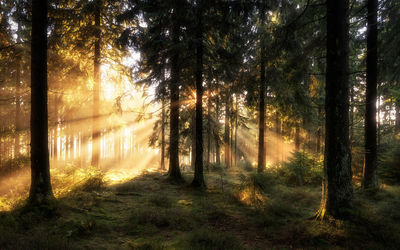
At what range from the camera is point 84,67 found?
11.9 metres

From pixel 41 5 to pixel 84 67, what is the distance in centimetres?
594

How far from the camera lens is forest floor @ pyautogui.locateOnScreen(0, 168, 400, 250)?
411 centimetres

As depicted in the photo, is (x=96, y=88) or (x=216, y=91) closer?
(x=216, y=91)

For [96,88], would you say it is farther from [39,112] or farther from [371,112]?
[371,112]

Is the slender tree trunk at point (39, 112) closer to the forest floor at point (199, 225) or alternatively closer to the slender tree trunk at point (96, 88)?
the forest floor at point (199, 225)

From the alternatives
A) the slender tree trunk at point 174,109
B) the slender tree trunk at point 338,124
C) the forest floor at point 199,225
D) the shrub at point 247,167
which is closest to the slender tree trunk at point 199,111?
the slender tree trunk at point 174,109

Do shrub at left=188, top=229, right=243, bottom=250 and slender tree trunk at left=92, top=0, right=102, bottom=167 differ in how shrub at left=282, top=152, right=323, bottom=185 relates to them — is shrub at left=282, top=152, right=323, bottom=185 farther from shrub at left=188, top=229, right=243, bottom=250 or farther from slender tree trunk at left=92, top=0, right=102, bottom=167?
slender tree trunk at left=92, top=0, right=102, bottom=167

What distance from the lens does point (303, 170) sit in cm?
1174

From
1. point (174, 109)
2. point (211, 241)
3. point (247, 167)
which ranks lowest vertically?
point (247, 167)

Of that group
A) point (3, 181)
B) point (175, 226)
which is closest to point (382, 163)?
Result: point (175, 226)

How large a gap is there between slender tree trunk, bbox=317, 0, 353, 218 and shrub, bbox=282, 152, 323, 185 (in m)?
6.67

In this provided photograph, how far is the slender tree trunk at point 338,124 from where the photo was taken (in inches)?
196

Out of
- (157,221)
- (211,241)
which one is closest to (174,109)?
(157,221)

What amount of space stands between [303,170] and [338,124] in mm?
7817
